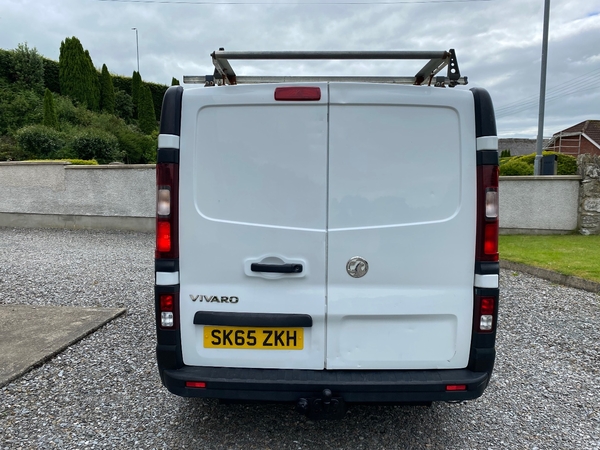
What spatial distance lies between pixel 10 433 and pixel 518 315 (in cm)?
492

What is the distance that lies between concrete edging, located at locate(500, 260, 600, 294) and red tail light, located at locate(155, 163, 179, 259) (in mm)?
5979

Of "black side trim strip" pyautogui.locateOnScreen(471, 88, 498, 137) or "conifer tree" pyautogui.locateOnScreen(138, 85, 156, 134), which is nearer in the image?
"black side trim strip" pyautogui.locateOnScreen(471, 88, 498, 137)

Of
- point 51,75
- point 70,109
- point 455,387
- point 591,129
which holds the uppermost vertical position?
point 591,129

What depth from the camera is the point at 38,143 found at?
1498 cm

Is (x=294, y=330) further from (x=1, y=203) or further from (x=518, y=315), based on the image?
(x=1, y=203)

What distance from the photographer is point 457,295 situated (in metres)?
2.37

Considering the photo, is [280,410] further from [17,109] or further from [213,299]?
[17,109]

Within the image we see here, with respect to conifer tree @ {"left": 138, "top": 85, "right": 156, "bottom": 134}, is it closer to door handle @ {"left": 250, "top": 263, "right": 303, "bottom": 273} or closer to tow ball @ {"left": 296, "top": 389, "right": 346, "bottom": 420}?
door handle @ {"left": 250, "top": 263, "right": 303, "bottom": 273}

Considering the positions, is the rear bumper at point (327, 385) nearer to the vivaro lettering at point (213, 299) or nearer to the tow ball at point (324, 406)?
the tow ball at point (324, 406)

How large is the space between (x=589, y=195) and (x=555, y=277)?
4213 mm

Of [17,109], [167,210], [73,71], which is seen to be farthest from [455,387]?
[73,71]

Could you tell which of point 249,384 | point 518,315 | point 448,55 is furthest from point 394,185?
point 518,315

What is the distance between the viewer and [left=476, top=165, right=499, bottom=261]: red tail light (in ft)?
7.55

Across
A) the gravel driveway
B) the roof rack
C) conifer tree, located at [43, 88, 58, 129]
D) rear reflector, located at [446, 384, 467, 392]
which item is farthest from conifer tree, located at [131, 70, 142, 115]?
rear reflector, located at [446, 384, 467, 392]
